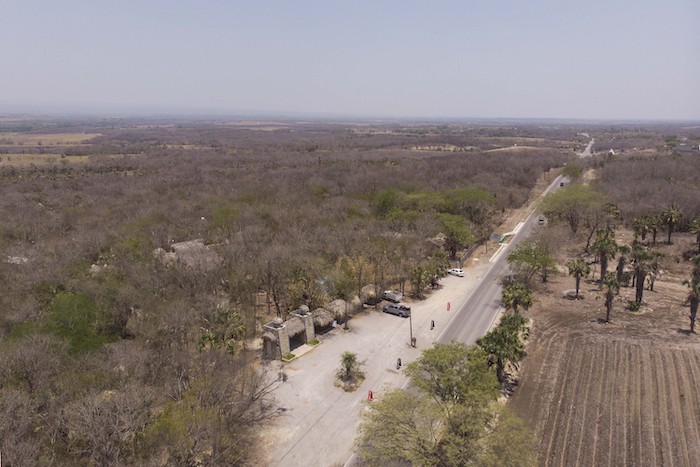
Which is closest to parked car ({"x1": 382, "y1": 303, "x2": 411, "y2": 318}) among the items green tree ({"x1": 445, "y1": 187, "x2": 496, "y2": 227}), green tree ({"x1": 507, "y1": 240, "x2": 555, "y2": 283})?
green tree ({"x1": 507, "y1": 240, "x2": 555, "y2": 283})

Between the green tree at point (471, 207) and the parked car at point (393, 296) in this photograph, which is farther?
the green tree at point (471, 207)

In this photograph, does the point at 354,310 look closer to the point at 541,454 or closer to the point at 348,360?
the point at 348,360

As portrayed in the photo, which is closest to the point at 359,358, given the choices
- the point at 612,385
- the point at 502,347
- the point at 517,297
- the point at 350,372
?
the point at 350,372

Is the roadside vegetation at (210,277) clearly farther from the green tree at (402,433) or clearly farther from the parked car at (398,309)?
the parked car at (398,309)

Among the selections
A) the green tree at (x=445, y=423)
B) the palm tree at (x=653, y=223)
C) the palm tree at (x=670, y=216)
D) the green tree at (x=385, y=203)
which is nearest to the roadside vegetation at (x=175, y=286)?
the green tree at (x=385, y=203)

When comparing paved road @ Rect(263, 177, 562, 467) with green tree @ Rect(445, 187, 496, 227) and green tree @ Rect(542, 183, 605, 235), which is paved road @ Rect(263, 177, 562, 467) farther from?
green tree @ Rect(542, 183, 605, 235)
